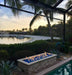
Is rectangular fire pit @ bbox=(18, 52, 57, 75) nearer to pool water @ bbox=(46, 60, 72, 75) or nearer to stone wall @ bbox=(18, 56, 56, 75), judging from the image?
stone wall @ bbox=(18, 56, 56, 75)

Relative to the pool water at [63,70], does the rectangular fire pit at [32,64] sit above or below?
above

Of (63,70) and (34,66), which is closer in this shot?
(34,66)

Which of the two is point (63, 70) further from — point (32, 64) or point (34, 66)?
point (32, 64)

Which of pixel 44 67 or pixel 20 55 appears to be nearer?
pixel 44 67

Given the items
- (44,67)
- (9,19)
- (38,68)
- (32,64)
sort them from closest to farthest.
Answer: (32,64) → (38,68) → (44,67) → (9,19)

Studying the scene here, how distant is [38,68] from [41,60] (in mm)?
315

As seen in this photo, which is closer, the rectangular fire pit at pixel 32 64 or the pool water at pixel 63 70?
the rectangular fire pit at pixel 32 64

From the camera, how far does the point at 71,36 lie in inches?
291

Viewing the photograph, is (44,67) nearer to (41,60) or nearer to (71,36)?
(41,60)

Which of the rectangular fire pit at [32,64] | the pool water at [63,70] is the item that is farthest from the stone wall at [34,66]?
the pool water at [63,70]

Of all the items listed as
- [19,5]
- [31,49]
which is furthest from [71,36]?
[19,5]

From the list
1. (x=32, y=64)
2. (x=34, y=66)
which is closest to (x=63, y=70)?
(x=34, y=66)

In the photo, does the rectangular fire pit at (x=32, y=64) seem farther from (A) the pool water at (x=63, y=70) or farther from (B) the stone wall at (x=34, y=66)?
(A) the pool water at (x=63, y=70)

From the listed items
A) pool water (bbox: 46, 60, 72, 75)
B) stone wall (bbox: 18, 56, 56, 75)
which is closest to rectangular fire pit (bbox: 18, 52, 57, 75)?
stone wall (bbox: 18, 56, 56, 75)
